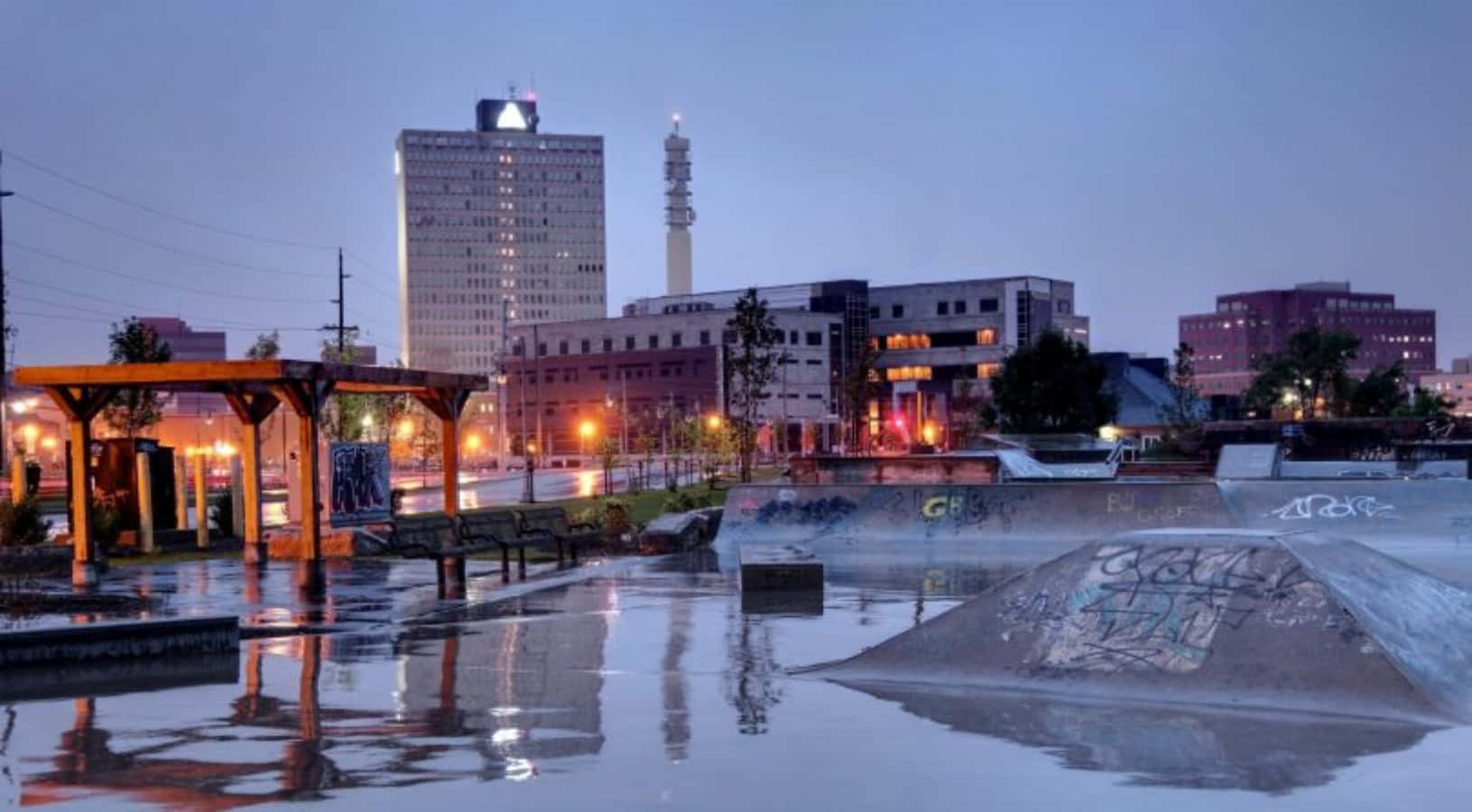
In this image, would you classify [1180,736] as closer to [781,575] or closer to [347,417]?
[781,575]

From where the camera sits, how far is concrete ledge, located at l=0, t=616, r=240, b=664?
13.9 m

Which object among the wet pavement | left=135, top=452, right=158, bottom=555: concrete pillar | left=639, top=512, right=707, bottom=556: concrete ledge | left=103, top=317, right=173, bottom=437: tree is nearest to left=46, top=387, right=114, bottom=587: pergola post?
left=135, top=452, right=158, bottom=555: concrete pillar

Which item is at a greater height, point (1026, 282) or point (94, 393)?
point (1026, 282)

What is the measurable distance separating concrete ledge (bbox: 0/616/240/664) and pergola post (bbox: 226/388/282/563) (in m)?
10.4

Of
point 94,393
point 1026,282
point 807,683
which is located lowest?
point 807,683

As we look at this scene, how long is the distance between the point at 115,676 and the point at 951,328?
13085 centimetres

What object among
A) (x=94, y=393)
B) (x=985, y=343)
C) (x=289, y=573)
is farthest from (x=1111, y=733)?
(x=985, y=343)

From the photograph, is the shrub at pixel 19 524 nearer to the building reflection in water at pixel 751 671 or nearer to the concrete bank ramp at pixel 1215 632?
the building reflection in water at pixel 751 671

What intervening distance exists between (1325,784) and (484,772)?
487 cm

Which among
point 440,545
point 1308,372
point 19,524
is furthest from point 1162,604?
point 1308,372

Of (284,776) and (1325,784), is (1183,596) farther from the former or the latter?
(284,776)

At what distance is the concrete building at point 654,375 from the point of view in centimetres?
13725

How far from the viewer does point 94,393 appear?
915 inches

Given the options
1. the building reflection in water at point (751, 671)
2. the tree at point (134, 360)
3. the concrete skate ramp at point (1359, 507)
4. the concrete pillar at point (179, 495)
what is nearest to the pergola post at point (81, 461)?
the concrete pillar at point (179, 495)
